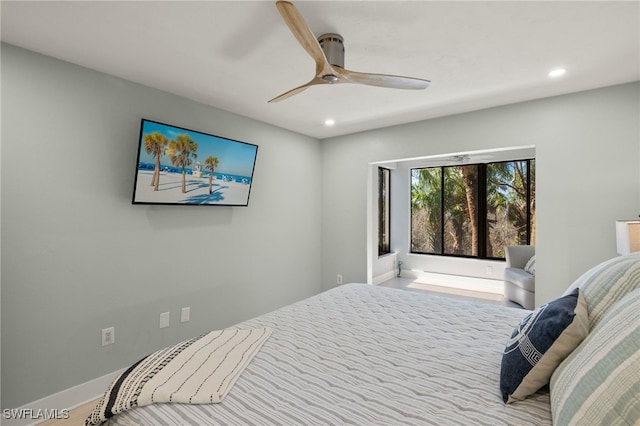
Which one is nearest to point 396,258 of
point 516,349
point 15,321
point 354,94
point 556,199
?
point 556,199

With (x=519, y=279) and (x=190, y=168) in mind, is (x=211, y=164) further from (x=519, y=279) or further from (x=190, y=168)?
(x=519, y=279)

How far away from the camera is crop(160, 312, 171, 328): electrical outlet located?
2756 mm

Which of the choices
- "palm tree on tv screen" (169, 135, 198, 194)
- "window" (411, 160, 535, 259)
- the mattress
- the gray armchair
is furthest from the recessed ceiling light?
"window" (411, 160, 535, 259)

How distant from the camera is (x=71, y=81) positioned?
224cm

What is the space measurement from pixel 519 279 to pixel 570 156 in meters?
1.89

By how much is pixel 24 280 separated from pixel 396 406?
95.3 inches

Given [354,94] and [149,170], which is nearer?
[149,170]

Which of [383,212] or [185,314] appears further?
[383,212]

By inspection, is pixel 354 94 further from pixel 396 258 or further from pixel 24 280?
pixel 396 258

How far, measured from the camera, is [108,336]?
7.96ft

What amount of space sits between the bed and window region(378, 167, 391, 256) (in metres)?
3.96

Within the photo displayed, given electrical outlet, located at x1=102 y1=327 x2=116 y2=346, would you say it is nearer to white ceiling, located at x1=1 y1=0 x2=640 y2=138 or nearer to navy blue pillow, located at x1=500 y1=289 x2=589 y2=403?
white ceiling, located at x1=1 y1=0 x2=640 y2=138

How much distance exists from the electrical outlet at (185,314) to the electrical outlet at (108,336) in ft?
1.83

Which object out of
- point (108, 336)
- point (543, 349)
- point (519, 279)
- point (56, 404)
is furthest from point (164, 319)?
point (519, 279)
